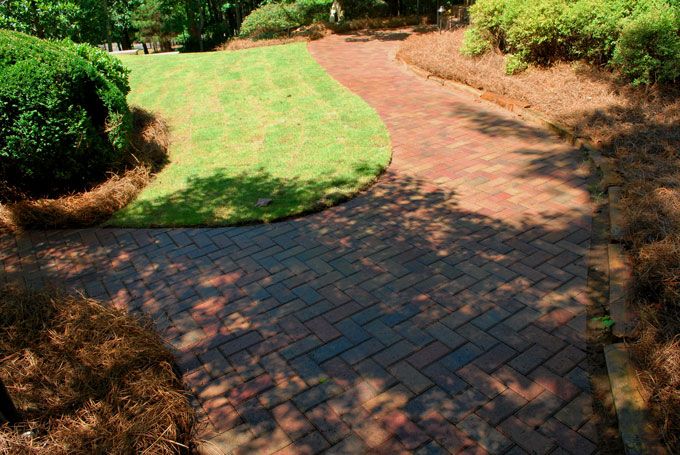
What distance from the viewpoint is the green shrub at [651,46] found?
26.8 ft

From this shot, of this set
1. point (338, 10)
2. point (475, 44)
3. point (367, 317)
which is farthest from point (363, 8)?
point (367, 317)

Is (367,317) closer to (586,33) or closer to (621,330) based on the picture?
(621,330)

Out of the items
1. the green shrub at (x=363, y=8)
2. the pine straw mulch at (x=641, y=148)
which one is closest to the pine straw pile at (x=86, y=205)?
the pine straw mulch at (x=641, y=148)

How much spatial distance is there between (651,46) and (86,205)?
28.6 ft

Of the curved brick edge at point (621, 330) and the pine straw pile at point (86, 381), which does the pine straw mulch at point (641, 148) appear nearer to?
the curved brick edge at point (621, 330)

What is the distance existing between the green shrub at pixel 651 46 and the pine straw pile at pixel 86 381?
8370mm

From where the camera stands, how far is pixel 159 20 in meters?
35.4

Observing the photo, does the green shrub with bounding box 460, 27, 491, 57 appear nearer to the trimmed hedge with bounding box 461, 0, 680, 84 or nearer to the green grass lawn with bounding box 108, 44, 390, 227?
the trimmed hedge with bounding box 461, 0, 680, 84

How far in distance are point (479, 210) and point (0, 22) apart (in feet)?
30.4

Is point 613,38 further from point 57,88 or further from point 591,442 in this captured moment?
point 57,88

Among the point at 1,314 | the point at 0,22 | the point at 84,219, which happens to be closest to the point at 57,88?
the point at 84,219

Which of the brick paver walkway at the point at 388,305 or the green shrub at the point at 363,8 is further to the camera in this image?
the green shrub at the point at 363,8

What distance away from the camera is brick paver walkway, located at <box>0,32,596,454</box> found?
3484 mm

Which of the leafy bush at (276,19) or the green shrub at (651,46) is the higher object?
the leafy bush at (276,19)
